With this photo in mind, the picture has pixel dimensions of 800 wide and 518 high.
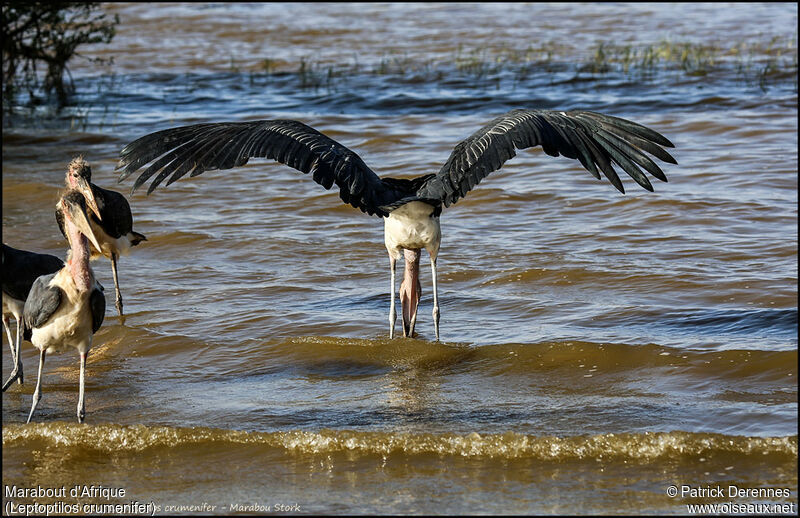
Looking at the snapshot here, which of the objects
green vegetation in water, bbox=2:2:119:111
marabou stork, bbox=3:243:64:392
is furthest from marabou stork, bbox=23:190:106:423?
green vegetation in water, bbox=2:2:119:111

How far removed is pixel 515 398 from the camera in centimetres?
591

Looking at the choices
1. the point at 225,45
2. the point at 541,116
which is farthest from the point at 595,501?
the point at 225,45

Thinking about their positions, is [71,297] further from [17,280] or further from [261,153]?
[261,153]

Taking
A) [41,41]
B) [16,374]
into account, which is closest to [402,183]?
[16,374]

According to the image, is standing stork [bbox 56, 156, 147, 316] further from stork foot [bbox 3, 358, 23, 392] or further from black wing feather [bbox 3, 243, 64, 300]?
stork foot [bbox 3, 358, 23, 392]

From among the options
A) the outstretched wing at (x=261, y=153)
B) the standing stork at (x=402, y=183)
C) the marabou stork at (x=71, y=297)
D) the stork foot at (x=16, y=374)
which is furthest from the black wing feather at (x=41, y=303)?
the outstretched wing at (x=261, y=153)

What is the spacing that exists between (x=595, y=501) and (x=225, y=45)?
19.1 meters

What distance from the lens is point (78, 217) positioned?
526 cm

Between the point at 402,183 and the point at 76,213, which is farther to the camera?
the point at 402,183

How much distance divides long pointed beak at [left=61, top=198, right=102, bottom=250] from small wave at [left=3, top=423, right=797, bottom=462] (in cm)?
100

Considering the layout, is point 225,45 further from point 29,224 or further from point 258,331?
point 258,331

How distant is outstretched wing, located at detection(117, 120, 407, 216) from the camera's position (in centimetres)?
624

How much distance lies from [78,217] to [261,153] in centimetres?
134

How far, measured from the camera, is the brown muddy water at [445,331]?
16.2 ft
